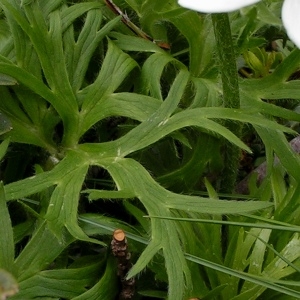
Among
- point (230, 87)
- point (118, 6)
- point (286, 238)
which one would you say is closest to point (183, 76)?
point (230, 87)

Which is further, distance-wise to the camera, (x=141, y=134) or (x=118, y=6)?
(x=118, y=6)

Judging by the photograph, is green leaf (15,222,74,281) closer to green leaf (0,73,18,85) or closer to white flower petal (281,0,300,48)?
green leaf (0,73,18,85)

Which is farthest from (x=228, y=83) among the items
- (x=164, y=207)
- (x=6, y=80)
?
(x=6, y=80)

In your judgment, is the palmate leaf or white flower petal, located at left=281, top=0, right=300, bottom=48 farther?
the palmate leaf

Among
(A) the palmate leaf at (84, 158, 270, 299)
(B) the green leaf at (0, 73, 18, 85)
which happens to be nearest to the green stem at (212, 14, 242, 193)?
(A) the palmate leaf at (84, 158, 270, 299)

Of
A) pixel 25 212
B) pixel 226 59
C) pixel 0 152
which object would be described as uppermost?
pixel 226 59

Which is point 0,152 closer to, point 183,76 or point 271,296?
point 183,76
